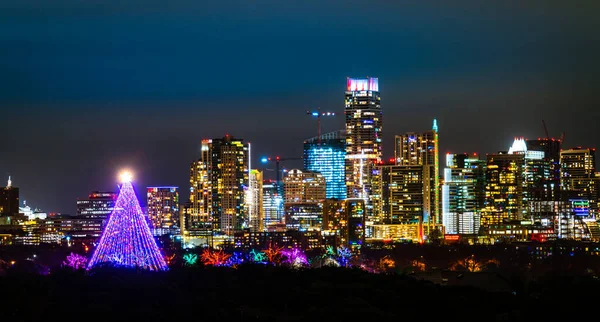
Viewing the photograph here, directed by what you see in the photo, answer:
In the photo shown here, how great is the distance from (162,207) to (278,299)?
131685 millimetres

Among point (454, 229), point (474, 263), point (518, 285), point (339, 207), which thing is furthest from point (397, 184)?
point (518, 285)

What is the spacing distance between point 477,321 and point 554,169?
140 m

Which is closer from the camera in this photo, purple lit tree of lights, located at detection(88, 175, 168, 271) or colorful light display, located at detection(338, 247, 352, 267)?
purple lit tree of lights, located at detection(88, 175, 168, 271)

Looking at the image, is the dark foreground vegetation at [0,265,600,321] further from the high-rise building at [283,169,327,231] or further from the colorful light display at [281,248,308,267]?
A: the high-rise building at [283,169,327,231]

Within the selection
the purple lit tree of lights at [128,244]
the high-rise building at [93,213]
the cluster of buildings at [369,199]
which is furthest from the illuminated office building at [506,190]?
the purple lit tree of lights at [128,244]

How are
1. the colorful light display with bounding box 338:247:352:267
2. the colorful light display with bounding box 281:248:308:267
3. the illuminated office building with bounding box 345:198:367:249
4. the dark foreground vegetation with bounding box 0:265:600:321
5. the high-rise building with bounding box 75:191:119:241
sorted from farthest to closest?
1. the high-rise building with bounding box 75:191:119:241
2. the illuminated office building with bounding box 345:198:367:249
3. the colorful light display with bounding box 338:247:352:267
4. the colorful light display with bounding box 281:248:308:267
5. the dark foreground vegetation with bounding box 0:265:600:321

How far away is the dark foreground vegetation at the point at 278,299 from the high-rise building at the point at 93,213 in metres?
107

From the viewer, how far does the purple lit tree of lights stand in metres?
58.4

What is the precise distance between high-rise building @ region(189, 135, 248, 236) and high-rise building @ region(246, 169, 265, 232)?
434 centimetres

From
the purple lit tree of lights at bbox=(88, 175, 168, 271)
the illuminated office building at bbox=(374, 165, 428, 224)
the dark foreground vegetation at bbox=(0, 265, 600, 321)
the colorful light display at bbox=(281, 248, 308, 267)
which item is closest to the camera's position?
the dark foreground vegetation at bbox=(0, 265, 600, 321)

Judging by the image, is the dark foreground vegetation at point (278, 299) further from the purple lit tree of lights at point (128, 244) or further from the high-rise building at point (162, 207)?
the high-rise building at point (162, 207)

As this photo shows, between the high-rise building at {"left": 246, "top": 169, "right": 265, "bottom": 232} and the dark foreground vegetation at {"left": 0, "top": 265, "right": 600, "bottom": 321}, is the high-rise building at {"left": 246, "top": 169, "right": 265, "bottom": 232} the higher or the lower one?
the higher one

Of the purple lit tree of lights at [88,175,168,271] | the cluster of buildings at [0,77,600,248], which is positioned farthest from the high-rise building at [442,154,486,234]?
the purple lit tree of lights at [88,175,168,271]

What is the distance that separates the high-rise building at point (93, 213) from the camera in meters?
150
